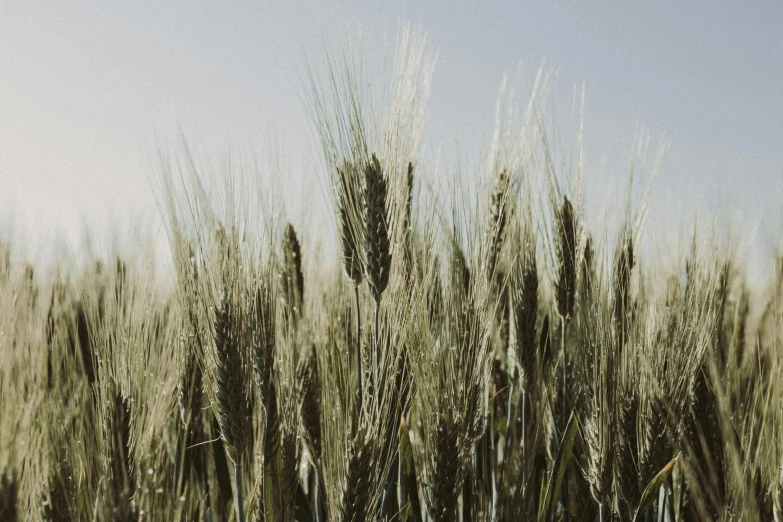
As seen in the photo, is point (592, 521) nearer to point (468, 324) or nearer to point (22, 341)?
point (468, 324)

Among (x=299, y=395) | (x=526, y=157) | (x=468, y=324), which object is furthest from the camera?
(x=526, y=157)

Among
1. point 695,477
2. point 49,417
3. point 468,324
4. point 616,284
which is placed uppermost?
point 616,284

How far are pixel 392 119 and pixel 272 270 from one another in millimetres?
488

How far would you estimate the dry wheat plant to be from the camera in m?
1.31

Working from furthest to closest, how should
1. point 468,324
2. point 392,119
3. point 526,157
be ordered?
point 526,157 < point 392,119 < point 468,324

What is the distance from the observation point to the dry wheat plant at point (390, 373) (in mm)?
1311

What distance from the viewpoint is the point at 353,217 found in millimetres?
1498

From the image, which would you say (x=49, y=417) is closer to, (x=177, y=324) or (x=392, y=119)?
(x=177, y=324)

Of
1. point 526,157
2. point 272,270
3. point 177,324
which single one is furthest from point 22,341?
point 526,157

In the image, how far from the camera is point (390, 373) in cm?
143

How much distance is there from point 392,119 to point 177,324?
746mm

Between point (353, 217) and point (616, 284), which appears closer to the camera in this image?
point (353, 217)

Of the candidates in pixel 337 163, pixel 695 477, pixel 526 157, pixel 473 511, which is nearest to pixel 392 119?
pixel 337 163

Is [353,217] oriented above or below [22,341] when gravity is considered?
above
